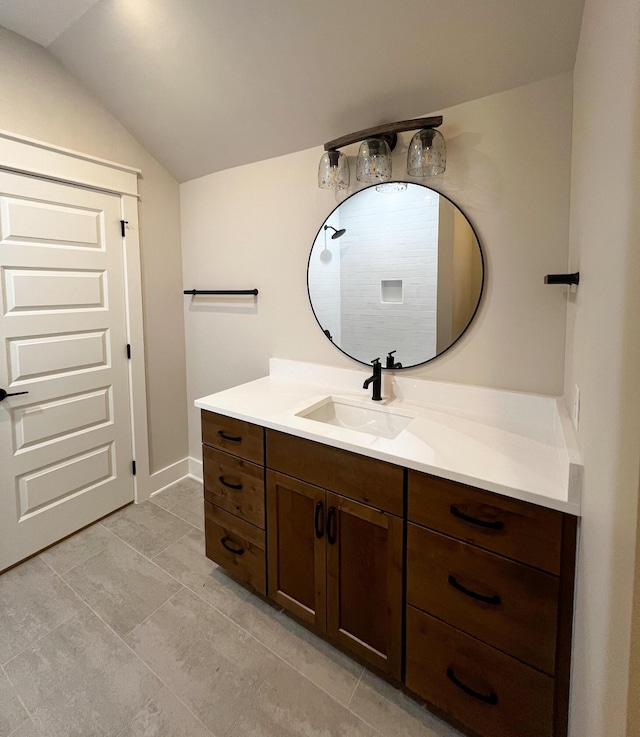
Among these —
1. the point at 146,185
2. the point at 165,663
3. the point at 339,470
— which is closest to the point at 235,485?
the point at 339,470

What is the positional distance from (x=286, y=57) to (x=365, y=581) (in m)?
2.13

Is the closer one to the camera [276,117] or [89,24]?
[89,24]

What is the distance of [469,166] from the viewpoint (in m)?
1.57

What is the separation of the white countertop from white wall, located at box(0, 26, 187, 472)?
936 millimetres

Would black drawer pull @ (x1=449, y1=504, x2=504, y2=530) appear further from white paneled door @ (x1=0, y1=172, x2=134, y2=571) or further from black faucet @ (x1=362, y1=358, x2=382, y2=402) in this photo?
white paneled door @ (x1=0, y1=172, x2=134, y2=571)

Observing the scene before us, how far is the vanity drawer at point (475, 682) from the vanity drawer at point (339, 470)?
0.39 meters

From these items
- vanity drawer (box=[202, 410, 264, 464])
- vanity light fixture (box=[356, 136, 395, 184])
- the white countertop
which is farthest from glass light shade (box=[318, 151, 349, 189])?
vanity drawer (box=[202, 410, 264, 464])

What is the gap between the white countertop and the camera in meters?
1.06

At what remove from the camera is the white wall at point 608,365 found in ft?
1.73

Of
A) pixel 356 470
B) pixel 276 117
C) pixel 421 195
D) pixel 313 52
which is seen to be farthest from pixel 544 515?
pixel 276 117

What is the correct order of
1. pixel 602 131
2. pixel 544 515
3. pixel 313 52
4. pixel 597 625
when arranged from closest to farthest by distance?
pixel 597 625 → pixel 602 131 → pixel 544 515 → pixel 313 52

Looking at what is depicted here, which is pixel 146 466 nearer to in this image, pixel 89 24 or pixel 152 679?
pixel 152 679

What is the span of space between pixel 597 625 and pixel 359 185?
1819 millimetres

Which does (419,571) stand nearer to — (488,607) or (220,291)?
(488,607)
